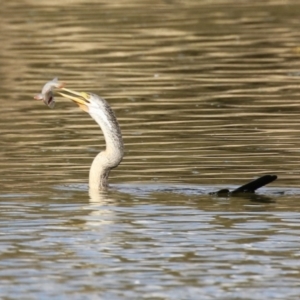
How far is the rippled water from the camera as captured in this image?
27.3 feet

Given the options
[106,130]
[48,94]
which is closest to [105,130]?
[106,130]

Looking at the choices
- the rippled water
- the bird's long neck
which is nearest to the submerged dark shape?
the rippled water

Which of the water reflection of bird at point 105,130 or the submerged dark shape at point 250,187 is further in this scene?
the water reflection of bird at point 105,130

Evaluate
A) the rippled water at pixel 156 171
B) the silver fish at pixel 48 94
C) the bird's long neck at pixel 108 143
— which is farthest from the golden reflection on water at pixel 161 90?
the silver fish at pixel 48 94

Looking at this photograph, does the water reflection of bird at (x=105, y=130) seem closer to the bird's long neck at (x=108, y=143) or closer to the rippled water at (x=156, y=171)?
the bird's long neck at (x=108, y=143)

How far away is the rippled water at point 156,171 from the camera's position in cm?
834

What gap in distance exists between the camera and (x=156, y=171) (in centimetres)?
1285

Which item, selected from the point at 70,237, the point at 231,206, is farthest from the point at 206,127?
the point at 70,237

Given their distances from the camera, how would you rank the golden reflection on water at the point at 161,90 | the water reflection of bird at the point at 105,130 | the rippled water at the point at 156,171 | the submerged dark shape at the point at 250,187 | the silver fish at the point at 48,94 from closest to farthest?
the rippled water at the point at 156,171, the submerged dark shape at the point at 250,187, the water reflection of bird at the point at 105,130, the silver fish at the point at 48,94, the golden reflection on water at the point at 161,90

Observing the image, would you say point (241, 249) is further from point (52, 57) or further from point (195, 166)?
point (52, 57)

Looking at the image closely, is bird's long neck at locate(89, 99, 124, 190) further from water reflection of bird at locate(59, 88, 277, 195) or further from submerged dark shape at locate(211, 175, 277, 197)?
submerged dark shape at locate(211, 175, 277, 197)

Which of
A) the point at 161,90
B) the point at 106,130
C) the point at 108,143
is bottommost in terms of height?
the point at 108,143

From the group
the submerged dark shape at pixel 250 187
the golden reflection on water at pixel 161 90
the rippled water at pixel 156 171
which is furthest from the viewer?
the golden reflection on water at pixel 161 90

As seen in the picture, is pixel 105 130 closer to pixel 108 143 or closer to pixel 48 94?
pixel 108 143
